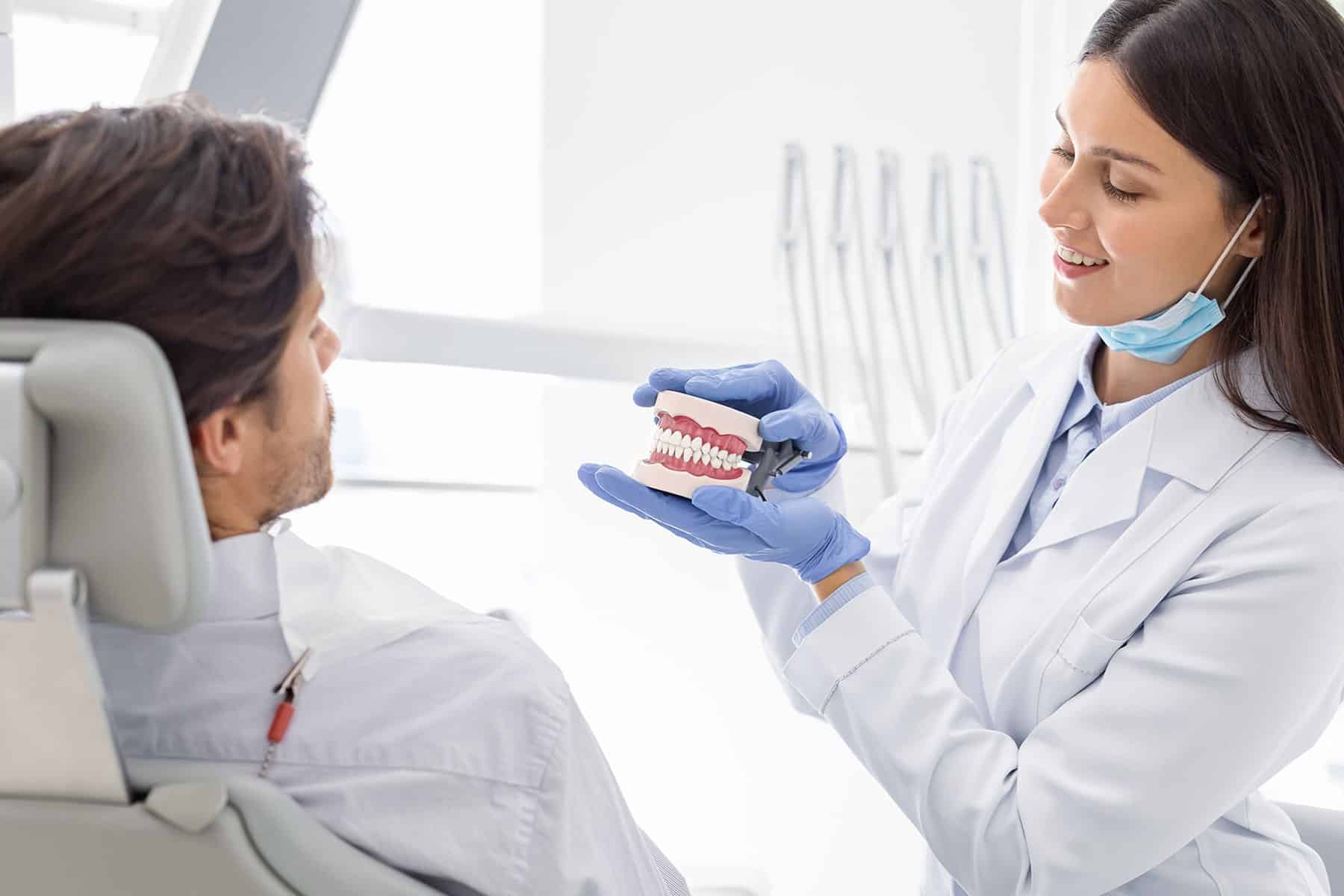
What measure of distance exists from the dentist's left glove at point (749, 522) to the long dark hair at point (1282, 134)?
464 millimetres

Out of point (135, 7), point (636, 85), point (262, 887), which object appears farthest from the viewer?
point (636, 85)

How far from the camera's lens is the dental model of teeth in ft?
4.09

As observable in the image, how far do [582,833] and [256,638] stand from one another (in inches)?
11.6

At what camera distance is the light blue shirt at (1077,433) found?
1.41 meters

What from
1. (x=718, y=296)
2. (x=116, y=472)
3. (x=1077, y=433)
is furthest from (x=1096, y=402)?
(x=718, y=296)

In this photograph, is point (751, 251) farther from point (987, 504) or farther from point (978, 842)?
point (978, 842)

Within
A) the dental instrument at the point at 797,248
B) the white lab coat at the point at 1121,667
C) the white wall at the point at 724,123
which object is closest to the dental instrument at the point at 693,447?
the white lab coat at the point at 1121,667

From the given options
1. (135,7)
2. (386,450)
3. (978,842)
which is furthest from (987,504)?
(386,450)

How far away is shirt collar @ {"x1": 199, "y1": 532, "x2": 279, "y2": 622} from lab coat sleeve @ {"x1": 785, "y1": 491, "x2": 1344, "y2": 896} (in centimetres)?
61

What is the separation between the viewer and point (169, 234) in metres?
0.85

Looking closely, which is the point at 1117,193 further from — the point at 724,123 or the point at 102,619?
the point at 724,123

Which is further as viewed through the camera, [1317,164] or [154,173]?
[1317,164]

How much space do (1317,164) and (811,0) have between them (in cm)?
167

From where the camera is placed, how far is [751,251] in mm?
2828
